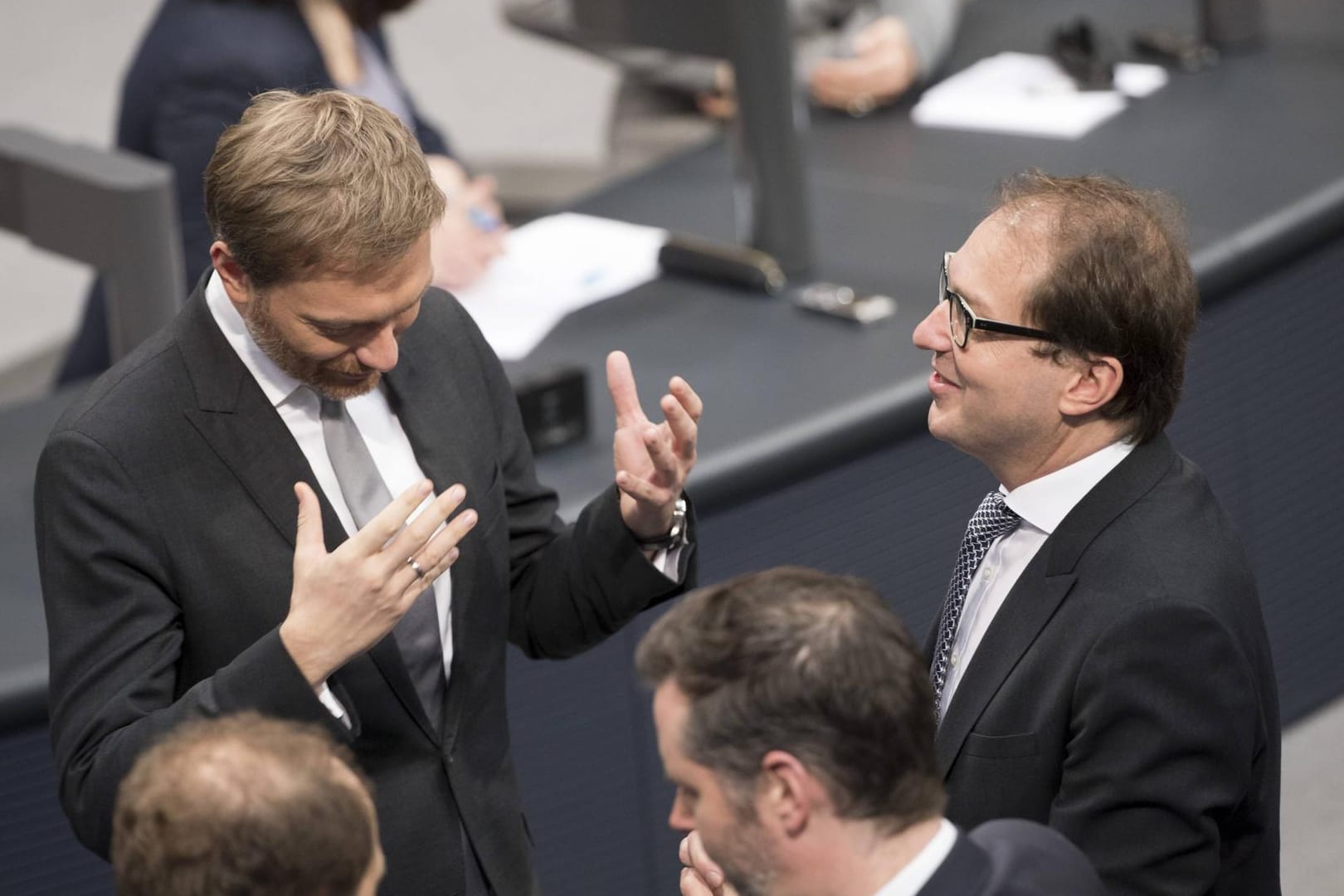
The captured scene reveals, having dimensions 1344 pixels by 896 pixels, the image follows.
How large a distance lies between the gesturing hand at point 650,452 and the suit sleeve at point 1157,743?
51 centimetres

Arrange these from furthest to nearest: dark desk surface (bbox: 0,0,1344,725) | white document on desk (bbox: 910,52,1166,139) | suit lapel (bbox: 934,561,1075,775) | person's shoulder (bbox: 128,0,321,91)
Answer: white document on desk (bbox: 910,52,1166,139)
person's shoulder (bbox: 128,0,321,91)
dark desk surface (bbox: 0,0,1344,725)
suit lapel (bbox: 934,561,1075,775)

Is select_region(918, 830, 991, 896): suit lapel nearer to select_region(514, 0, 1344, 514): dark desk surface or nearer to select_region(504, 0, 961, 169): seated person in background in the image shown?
select_region(514, 0, 1344, 514): dark desk surface

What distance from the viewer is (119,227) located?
9.37 ft

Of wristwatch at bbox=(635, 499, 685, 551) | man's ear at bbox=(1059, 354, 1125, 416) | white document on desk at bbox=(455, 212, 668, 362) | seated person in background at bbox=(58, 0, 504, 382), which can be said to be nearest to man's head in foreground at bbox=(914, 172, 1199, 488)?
man's ear at bbox=(1059, 354, 1125, 416)

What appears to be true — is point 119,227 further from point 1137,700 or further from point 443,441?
point 1137,700

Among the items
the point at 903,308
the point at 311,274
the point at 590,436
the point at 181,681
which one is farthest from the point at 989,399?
the point at 903,308

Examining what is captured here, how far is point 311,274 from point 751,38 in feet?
5.60

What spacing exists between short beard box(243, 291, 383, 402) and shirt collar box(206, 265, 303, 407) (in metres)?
0.01

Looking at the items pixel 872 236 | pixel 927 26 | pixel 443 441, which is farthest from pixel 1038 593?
pixel 927 26

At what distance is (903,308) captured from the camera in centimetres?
321

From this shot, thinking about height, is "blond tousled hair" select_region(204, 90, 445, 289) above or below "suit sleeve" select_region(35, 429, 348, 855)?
above

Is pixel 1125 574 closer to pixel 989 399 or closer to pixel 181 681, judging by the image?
pixel 989 399

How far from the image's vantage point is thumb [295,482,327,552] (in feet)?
5.71

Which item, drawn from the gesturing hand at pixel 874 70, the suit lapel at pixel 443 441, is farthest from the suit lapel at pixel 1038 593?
the gesturing hand at pixel 874 70
